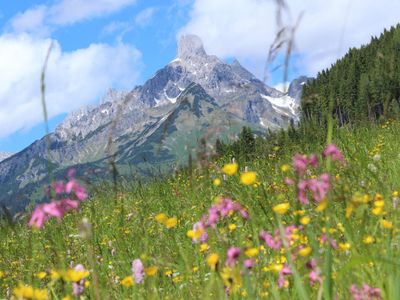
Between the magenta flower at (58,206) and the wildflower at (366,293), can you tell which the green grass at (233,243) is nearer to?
the wildflower at (366,293)

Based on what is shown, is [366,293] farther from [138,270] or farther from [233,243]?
[233,243]

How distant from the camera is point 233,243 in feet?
12.9

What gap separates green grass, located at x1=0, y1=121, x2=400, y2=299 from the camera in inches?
91.7

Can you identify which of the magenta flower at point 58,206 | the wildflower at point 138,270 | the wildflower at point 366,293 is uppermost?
the magenta flower at point 58,206

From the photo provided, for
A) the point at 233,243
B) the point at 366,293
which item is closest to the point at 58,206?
the point at 366,293

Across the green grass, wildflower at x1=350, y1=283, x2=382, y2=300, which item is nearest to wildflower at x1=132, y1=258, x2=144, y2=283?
the green grass

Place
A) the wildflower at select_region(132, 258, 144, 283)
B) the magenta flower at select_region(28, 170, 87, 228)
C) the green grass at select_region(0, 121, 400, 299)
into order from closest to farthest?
1. the magenta flower at select_region(28, 170, 87, 228)
2. the green grass at select_region(0, 121, 400, 299)
3. the wildflower at select_region(132, 258, 144, 283)

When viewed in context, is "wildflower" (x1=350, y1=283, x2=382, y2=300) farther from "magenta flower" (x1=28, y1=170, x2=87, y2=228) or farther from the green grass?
"magenta flower" (x1=28, y1=170, x2=87, y2=228)

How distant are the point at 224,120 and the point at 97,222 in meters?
5.40

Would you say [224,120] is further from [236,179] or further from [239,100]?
[236,179]

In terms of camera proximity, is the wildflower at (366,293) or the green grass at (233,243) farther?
the green grass at (233,243)

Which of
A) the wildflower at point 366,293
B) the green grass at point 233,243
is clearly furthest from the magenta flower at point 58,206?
the wildflower at point 366,293

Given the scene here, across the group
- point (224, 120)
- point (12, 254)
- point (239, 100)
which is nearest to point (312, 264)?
point (224, 120)

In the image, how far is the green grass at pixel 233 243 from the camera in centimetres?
233
